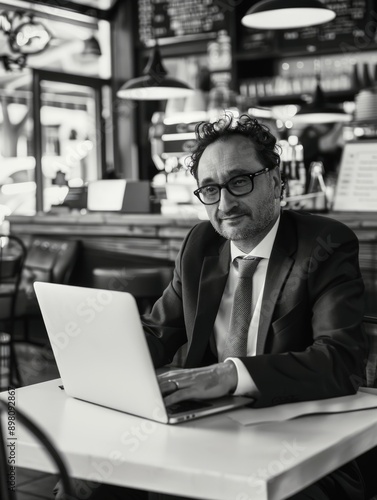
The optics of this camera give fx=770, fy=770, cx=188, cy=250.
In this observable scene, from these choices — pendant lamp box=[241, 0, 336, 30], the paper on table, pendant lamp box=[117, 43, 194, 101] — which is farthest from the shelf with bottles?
the paper on table

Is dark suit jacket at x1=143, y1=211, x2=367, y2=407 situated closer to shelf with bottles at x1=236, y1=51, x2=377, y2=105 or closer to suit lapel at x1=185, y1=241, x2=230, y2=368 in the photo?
suit lapel at x1=185, y1=241, x2=230, y2=368

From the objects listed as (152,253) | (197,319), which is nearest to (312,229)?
(197,319)

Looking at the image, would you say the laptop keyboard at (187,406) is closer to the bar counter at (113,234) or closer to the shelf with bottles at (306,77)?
the bar counter at (113,234)

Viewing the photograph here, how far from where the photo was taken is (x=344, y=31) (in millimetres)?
6707

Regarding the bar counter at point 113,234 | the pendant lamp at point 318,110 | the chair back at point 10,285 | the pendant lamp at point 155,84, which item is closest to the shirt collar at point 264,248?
the bar counter at point 113,234

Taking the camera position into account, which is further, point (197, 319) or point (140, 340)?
point (197, 319)

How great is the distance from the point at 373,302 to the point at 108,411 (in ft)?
7.12

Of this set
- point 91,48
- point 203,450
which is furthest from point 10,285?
point 203,450

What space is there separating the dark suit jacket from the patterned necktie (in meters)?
0.05

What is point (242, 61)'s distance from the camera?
24.5 ft

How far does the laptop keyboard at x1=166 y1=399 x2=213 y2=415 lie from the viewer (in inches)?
56.1

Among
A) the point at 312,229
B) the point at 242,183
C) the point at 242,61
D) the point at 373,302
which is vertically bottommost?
the point at 373,302

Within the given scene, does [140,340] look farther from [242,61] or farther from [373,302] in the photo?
[242,61]

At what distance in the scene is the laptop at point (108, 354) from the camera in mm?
1345
